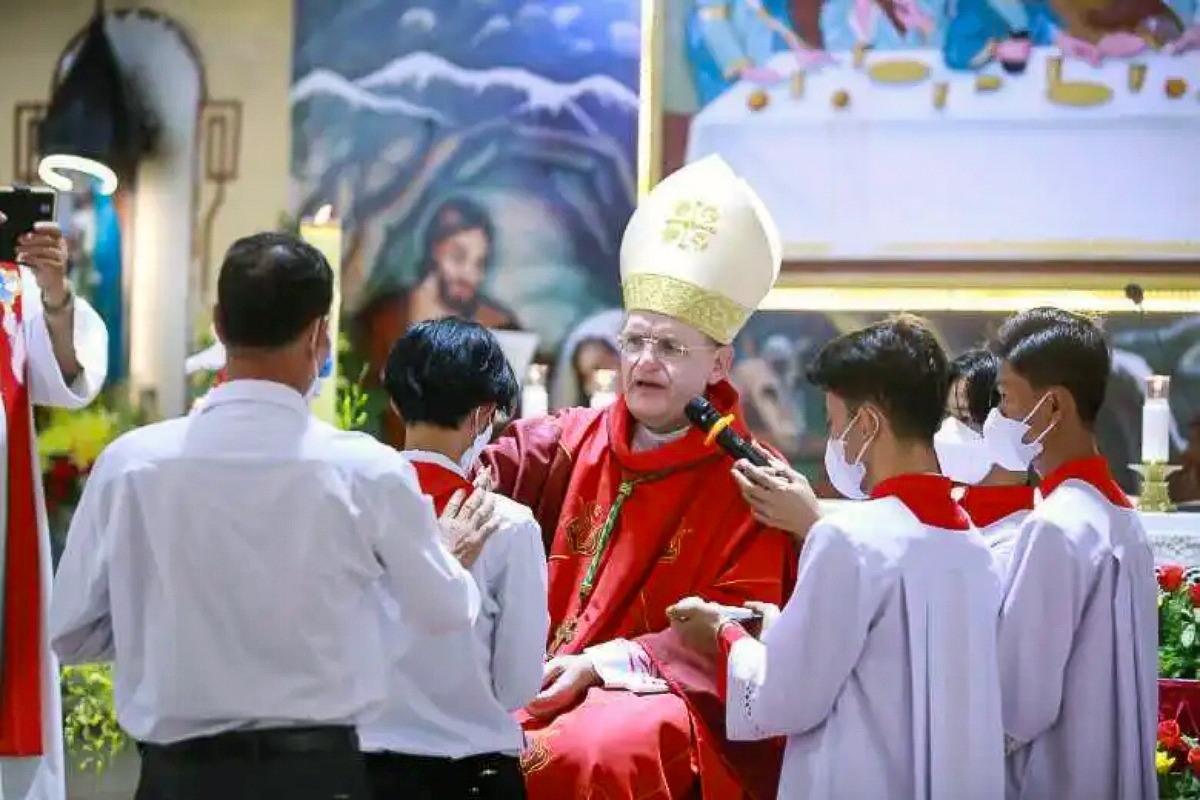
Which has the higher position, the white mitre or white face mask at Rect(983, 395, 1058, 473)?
the white mitre

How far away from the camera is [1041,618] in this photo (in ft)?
9.50

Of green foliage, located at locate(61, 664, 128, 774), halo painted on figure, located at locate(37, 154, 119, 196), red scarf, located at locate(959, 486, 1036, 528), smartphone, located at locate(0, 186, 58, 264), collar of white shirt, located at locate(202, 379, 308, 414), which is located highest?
halo painted on figure, located at locate(37, 154, 119, 196)

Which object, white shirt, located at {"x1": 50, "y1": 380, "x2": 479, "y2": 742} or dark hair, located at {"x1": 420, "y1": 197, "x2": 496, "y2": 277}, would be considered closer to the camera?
white shirt, located at {"x1": 50, "y1": 380, "x2": 479, "y2": 742}

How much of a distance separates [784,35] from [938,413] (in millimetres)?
3530

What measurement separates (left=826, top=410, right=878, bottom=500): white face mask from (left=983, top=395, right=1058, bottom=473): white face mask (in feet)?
0.94

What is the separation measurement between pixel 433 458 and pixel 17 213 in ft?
5.07

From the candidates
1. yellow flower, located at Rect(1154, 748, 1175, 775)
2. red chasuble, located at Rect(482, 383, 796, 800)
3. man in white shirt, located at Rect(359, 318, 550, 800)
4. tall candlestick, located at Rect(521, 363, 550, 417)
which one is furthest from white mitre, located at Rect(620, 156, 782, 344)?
tall candlestick, located at Rect(521, 363, 550, 417)

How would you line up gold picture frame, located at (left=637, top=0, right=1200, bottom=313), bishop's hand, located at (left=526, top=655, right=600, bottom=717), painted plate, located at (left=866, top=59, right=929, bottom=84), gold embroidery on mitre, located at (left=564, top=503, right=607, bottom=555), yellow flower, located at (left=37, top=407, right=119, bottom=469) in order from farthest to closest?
yellow flower, located at (left=37, top=407, right=119, bottom=469) < painted plate, located at (left=866, top=59, right=929, bottom=84) < gold picture frame, located at (left=637, top=0, right=1200, bottom=313) < gold embroidery on mitre, located at (left=564, top=503, right=607, bottom=555) < bishop's hand, located at (left=526, top=655, right=600, bottom=717)

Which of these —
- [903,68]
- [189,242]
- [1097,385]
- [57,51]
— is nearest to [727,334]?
[1097,385]

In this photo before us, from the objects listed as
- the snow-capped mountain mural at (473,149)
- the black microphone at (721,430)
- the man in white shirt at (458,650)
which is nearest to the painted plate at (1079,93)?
the snow-capped mountain mural at (473,149)

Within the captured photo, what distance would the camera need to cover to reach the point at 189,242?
6559mm

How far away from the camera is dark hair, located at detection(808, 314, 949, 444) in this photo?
279 cm

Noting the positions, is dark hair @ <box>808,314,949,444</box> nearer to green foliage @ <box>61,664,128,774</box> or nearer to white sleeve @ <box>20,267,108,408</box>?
white sleeve @ <box>20,267,108,408</box>

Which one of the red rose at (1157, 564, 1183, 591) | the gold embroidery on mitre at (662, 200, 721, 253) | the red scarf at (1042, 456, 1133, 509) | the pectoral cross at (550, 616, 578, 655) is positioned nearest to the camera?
the red scarf at (1042, 456, 1133, 509)
